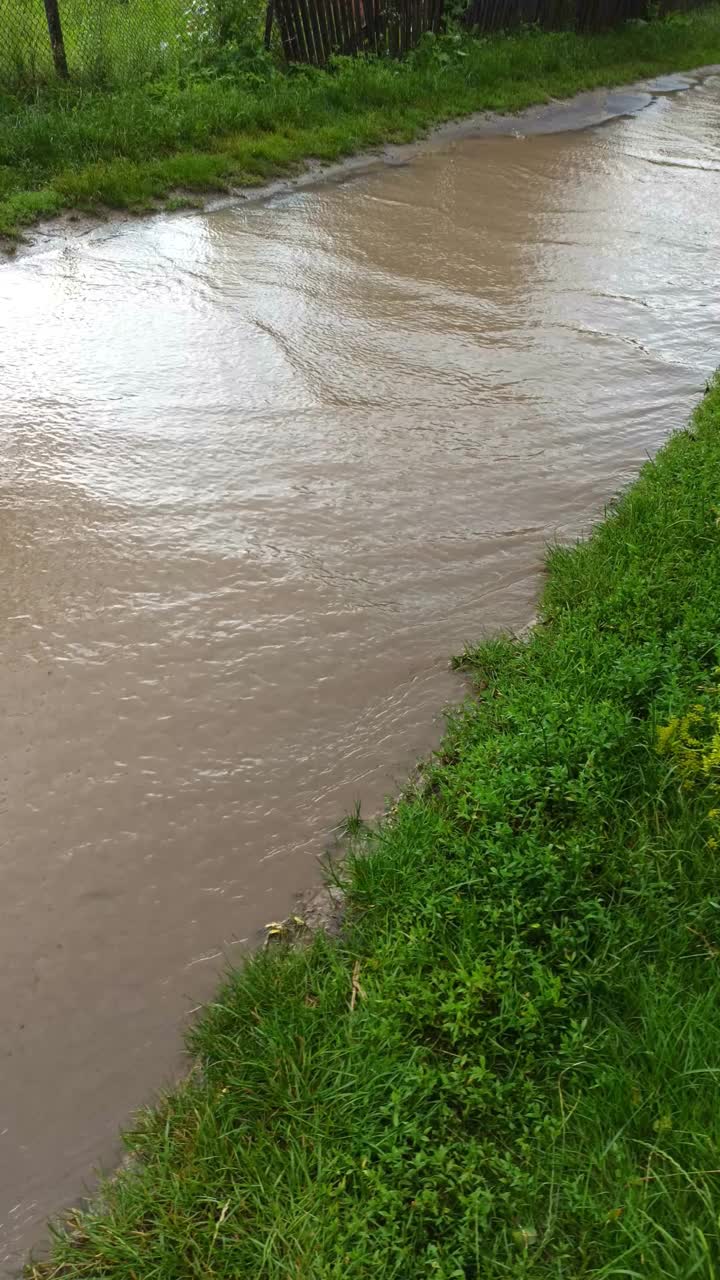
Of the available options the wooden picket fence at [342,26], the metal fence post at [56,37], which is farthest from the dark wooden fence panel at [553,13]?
the metal fence post at [56,37]

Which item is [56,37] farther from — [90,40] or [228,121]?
[228,121]

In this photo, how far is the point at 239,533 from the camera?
4.25 m

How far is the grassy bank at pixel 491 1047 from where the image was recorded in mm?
1934

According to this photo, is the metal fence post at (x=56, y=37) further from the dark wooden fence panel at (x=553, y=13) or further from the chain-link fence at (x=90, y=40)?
the dark wooden fence panel at (x=553, y=13)

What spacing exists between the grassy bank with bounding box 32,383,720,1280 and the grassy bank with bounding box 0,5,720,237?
657cm

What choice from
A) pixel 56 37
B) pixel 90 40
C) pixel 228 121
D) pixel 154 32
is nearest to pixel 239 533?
pixel 228 121

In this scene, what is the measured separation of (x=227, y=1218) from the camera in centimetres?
199

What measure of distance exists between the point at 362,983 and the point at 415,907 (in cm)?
27

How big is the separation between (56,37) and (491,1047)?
1098 centimetres

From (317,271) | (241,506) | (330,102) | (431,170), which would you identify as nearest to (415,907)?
(241,506)

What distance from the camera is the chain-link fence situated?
9.79 meters

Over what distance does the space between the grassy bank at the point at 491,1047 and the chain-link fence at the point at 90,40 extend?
978 centimetres

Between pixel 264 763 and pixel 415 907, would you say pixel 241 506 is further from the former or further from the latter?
pixel 415 907

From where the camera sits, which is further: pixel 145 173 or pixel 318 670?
pixel 145 173
